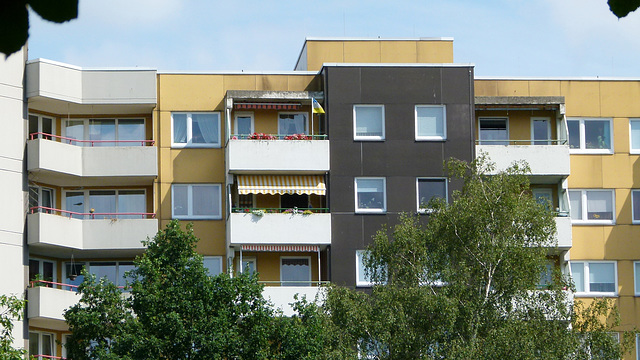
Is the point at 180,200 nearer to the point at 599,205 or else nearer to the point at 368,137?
the point at 368,137

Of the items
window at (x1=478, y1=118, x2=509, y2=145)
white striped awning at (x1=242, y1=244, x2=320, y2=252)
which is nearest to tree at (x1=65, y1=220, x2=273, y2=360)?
white striped awning at (x1=242, y1=244, x2=320, y2=252)

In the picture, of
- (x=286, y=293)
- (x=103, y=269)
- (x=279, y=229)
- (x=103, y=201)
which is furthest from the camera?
(x=103, y=201)

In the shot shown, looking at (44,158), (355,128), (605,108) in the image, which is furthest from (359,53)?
(44,158)

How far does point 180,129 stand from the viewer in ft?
130

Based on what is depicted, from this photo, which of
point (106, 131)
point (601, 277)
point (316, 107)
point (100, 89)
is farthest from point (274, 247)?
point (601, 277)

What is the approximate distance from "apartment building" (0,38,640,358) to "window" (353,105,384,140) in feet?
0.15

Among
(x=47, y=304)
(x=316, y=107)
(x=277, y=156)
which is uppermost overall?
(x=316, y=107)

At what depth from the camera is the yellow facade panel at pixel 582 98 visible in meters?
40.6

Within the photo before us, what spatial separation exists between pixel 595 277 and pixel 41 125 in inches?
752

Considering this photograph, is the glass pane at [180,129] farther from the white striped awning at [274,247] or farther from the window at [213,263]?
the white striped awning at [274,247]

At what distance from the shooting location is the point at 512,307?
30.0m

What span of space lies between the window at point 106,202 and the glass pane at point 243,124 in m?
3.85

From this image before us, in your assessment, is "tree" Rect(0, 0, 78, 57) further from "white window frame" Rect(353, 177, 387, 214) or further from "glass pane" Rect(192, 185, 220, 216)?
"glass pane" Rect(192, 185, 220, 216)

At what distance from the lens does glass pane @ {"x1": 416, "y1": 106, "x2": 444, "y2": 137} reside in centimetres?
3897
